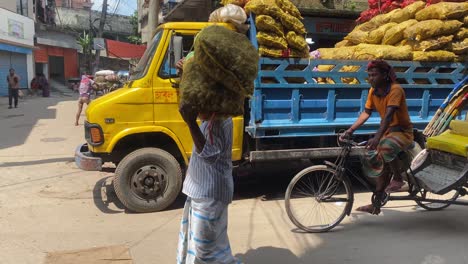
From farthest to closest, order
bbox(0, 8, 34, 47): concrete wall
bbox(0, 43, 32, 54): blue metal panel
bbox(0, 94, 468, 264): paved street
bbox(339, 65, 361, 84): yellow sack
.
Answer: bbox(0, 8, 34, 47): concrete wall → bbox(0, 43, 32, 54): blue metal panel → bbox(339, 65, 361, 84): yellow sack → bbox(0, 94, 468, 264): paved street

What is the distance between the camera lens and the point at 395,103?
4.09 meters

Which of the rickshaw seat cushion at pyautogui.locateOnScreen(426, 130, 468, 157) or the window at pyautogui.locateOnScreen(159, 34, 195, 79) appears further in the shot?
the window at pyautogui.locateOnScreen(159, 34, 195, 79)

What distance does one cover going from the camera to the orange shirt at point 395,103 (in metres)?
4.12

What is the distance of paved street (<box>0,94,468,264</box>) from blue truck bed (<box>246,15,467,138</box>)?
102 cm

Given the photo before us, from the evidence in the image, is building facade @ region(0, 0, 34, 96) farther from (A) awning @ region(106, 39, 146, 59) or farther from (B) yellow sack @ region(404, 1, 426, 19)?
(B) yellow sack @ region(404, 1, 426, 19)

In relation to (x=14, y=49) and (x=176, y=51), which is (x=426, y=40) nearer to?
Result: (x=176, y=51)

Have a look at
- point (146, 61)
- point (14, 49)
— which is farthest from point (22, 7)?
point (146, 61)

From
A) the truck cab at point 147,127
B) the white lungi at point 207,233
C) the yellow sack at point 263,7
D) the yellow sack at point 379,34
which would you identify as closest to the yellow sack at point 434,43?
the yellow sack at point 379,34

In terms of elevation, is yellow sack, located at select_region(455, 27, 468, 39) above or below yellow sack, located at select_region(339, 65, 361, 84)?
above

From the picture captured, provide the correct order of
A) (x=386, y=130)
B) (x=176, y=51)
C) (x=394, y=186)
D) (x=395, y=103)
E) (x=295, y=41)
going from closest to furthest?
(x=395, y=103)
(x=386, y=130)
(x=394, y=186)
(x=176, y=51)
(x=295, y=41)

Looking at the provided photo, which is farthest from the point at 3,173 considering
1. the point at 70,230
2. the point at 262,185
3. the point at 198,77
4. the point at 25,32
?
the point at 25,32

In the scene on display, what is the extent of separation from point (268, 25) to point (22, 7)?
28.8 meters

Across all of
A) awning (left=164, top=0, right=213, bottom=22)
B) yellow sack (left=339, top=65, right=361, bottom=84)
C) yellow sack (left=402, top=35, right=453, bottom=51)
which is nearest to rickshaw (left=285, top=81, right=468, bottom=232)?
yellow sack (left=339, top=65, right=361, bottom=84)

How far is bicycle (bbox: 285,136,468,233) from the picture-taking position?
438 centimetres
